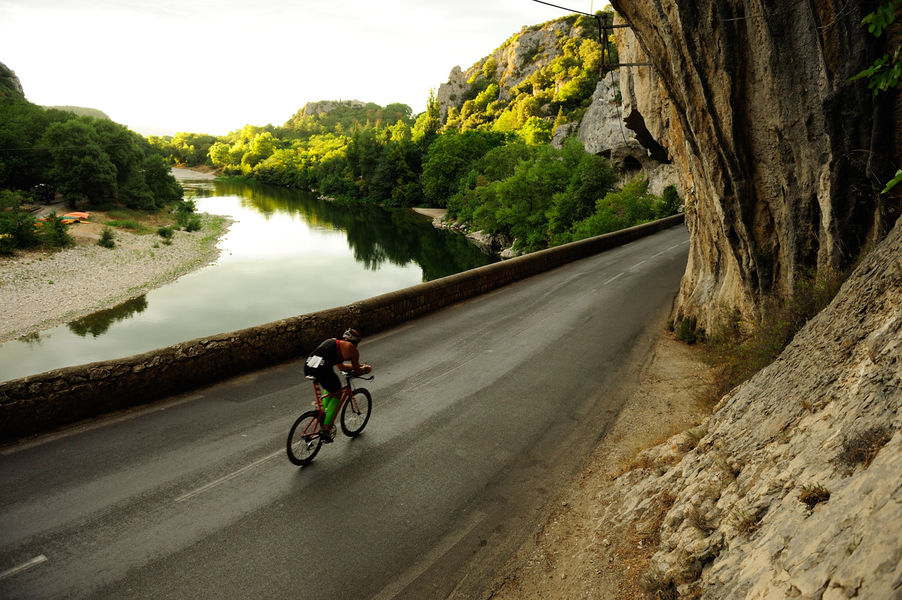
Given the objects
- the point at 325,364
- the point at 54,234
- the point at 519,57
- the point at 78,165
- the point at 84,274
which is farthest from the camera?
the point at 519,57

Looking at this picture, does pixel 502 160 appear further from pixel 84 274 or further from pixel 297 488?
pixel 297 488

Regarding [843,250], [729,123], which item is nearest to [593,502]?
[843,250]

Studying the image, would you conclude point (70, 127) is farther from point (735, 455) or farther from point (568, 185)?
point (735, 455)

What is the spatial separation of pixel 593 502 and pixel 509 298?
1160 cm

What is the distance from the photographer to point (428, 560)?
5.42 m

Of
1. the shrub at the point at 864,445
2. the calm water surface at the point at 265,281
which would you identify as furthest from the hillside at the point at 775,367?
the calm water surface at the point at 265,281

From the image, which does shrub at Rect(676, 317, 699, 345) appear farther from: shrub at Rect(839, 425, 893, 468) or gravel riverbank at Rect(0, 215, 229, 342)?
gravel riverbank at Rect(0, 215, 229, 342)

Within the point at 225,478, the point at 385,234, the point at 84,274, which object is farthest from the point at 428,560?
the point at 385,234

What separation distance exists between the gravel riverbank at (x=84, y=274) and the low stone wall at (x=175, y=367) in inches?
908

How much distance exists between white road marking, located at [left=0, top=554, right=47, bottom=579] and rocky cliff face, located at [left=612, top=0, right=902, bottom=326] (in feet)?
36.1

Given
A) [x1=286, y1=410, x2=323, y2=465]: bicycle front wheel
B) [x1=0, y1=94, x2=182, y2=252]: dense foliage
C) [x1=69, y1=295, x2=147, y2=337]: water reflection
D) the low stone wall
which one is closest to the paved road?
[x1=286, y1=410, x2=323, y2=465]: bicycle front wheel

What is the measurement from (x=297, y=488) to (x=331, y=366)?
64.2 inches

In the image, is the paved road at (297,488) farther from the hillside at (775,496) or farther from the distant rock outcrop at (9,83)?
the distant rock outcrop at (9,83)

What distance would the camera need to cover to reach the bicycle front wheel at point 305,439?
6824 millimetres
